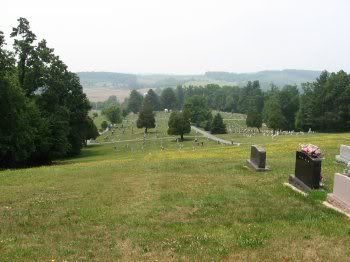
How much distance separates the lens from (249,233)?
10578mm

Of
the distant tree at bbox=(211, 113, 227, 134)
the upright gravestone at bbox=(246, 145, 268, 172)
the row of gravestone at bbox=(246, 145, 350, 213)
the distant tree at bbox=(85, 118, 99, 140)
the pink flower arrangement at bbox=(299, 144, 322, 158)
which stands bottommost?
the distant tree at bbox=(211, 113, 227, 134)

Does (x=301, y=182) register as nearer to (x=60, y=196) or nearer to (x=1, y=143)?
(x=60, y=196)

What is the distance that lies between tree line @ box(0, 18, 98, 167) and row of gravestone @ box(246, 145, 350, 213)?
A: 2639cm

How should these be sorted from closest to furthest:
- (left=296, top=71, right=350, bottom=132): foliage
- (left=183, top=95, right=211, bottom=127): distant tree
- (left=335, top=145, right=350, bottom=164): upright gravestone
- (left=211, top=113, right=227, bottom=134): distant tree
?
(left=335, top=145, right=350, bottom=164): upright gravestone < (left=296, top=71, right=350, bottom=132): foliage < (left=211, top=113, right=227, bottom=134): distant tree < (left=183, top=95, right=211, bottom=127): distant tree

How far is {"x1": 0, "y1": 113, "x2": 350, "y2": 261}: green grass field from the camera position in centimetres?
946

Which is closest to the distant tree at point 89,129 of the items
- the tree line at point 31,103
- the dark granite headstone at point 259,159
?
the tree line at point 31,103

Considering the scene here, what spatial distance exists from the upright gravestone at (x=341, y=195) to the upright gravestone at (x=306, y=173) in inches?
72.5

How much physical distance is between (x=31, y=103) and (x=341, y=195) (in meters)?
39.4

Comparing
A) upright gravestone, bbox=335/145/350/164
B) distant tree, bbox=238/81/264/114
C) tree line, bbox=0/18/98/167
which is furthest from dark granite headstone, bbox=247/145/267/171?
distant tree, bbox=238/81/264/114

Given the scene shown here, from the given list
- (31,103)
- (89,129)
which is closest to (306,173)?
(31,103)

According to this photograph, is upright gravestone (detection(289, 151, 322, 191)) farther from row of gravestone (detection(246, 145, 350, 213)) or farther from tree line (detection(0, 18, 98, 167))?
tree line (detection(0, 18, 98, 167))

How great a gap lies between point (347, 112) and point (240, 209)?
83.8 meters

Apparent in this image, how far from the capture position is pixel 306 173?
15.8 m

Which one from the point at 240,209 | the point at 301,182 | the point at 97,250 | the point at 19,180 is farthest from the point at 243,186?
the point at 19,180
